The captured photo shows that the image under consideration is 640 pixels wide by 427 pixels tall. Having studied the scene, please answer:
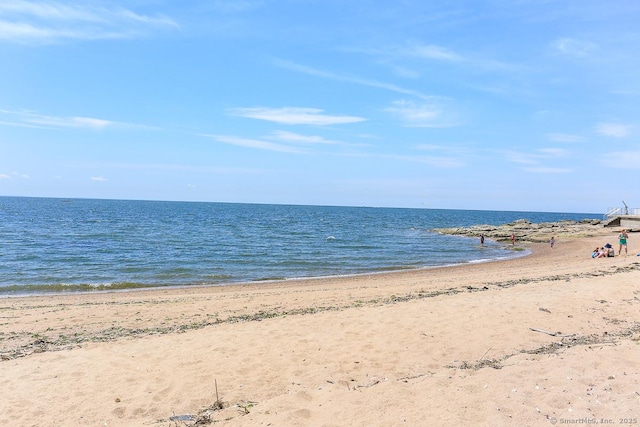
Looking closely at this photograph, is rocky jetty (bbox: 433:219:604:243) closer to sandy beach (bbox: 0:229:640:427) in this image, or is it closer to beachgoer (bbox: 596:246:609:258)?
beachgoer (bbox: 596:246:609:258)

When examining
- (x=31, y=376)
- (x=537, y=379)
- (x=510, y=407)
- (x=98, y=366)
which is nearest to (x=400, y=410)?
(x=510, y=407)

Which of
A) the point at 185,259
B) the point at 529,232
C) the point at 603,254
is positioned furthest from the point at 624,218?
the point at 185,259

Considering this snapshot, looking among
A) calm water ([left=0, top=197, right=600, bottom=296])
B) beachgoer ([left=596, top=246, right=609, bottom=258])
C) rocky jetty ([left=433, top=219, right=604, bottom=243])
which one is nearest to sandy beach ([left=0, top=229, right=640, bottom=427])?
calm water ([left=0, top=197, right=600, bottom=296])

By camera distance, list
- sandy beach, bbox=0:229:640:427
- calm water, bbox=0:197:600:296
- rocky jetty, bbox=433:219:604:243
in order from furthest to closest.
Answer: rocky jetty, bbox=433:219:604:243 → calm water, bbox=0:197:600:296 → sandy beach, bbox=0:229:640:427

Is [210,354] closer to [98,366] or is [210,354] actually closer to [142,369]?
[142,369]

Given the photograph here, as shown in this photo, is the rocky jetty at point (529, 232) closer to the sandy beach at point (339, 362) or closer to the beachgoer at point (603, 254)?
the beachgoer at point (603, 254)

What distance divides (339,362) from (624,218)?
185 ft

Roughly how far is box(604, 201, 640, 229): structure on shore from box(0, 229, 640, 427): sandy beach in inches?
1723

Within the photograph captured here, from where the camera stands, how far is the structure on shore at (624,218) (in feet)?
161

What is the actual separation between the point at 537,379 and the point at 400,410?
2191 mm

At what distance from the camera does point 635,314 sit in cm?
1012

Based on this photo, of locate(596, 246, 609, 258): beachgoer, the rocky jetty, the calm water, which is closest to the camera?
the calm water

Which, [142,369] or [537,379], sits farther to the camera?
[142,369]

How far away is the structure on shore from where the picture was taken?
4903 cm
